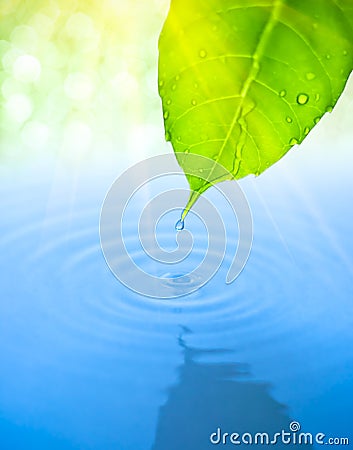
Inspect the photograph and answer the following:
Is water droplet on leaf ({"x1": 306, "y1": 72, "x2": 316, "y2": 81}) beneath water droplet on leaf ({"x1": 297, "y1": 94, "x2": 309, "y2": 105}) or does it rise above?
above

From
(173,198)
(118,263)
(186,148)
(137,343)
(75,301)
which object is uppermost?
(173,198)

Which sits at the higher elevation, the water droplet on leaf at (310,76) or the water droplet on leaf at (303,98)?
the water droplet on leaf at (310,76)

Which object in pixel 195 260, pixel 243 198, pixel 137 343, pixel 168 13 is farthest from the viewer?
pixel 195 260

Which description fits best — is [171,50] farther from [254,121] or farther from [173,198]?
[173,198]

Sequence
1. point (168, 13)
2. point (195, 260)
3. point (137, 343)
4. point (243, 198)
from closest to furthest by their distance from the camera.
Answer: point (168, 13), point (243, 198), point (137, 343), point (195, 260)

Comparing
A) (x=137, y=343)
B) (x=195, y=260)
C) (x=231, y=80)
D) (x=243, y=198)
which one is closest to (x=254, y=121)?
(x=231, y=80)

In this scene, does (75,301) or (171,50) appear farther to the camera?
(75,301)

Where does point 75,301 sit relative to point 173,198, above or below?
below
